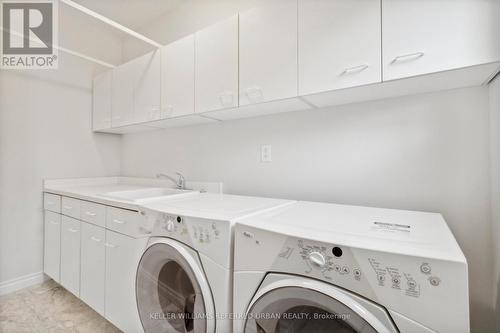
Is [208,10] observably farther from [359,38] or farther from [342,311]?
[342,311]

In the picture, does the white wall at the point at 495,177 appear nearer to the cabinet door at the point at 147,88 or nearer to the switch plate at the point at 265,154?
the switch plate at the point at 265,154

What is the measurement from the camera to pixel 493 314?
1059mm

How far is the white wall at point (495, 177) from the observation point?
96 cm

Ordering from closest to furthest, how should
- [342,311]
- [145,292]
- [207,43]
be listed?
[342,311]
[145,292]
[207,43]

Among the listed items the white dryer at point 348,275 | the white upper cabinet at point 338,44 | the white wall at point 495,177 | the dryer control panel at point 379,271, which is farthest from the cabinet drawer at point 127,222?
the white wall at point 495,177

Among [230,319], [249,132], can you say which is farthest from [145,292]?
[249,132]

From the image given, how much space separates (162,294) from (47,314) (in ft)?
4.22

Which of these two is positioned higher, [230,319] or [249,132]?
[249,132]

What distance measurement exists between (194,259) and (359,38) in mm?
1242

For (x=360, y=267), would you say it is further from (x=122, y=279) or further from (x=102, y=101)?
(x=102, y=101)

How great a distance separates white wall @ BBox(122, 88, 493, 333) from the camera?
1.10 meters

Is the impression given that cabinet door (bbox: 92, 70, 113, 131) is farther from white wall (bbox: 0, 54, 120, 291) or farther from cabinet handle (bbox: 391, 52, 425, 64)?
cabinet handle (bbox: 391, 52, 425, 64)

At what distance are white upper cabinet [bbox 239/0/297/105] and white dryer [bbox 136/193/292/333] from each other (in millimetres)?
660

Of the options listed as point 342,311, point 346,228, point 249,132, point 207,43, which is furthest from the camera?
point 249,132
